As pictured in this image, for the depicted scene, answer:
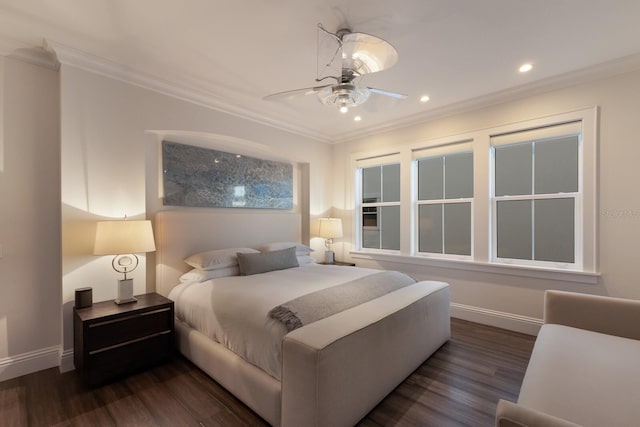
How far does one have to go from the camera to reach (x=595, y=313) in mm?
2059

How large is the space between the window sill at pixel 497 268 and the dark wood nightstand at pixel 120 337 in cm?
302

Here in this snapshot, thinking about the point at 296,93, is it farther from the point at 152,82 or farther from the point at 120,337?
the point at 120,337

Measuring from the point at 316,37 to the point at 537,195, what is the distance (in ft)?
9.76

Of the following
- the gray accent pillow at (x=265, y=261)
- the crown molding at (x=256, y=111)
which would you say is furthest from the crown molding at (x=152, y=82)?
the gray accent pillow at (x=265, y=261)

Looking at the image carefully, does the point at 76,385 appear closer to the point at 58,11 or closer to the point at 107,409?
the point at 107,409

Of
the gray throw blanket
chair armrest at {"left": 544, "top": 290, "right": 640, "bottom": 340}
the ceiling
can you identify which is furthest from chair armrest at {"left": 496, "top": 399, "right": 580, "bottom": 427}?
the ceiling

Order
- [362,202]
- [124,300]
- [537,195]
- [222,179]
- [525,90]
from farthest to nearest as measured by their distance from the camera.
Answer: [362,202], [222,179], [537,195], [525,90], [124,300]

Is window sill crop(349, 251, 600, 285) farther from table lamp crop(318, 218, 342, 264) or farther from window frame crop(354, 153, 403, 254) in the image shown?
table lamp crop(318, 218, 342, 264)

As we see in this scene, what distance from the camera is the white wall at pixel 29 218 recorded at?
7.75ft

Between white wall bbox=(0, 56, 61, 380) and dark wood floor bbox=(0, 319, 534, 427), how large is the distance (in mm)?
281

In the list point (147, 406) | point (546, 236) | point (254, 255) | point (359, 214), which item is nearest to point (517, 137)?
point (546, 236)

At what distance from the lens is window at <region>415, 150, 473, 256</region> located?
12.5ft

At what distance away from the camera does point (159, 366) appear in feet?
8.23

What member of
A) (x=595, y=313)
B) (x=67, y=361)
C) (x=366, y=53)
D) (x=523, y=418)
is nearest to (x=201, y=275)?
(x=67, y=361)
